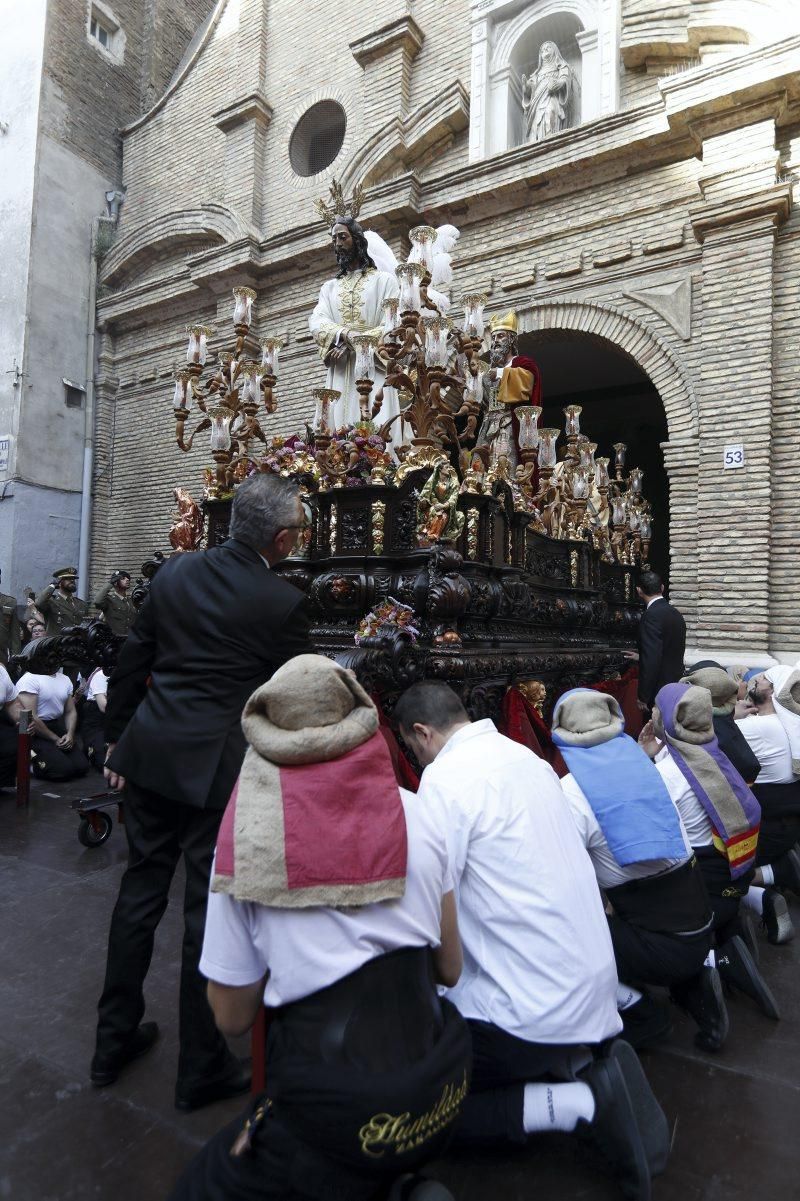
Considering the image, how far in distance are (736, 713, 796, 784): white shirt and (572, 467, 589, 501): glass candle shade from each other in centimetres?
408

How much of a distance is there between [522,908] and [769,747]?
2.72 metres

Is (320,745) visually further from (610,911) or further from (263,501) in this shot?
(610,911)

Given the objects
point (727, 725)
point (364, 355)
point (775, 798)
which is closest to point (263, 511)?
point (727, 725)

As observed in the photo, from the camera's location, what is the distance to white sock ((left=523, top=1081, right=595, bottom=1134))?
6.65ft

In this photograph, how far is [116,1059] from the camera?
244cm

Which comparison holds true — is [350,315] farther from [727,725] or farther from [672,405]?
[727,725]

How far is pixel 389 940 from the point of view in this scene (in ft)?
5.00

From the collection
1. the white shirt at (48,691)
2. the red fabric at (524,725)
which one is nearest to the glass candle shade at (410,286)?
the red fabric at (524,725)

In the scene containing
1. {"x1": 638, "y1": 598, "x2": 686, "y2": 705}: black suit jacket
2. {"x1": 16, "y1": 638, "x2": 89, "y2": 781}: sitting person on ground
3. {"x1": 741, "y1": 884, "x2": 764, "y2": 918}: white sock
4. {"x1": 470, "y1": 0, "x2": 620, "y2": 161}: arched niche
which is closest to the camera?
{"x1": 741, "y1": 884, "x2": 764, "y2": 918}: white sock

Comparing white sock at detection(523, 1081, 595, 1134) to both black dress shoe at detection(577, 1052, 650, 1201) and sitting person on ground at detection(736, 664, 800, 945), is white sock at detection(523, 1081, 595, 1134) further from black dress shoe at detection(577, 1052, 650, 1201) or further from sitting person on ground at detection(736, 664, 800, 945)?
sitting person on ground at detection(736, 664, 800, 945)

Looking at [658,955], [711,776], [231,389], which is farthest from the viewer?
[231,389]

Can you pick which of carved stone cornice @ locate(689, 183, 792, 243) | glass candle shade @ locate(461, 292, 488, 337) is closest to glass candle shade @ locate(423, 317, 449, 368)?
glass candle shade @ locate(461, 292, 488, 337)

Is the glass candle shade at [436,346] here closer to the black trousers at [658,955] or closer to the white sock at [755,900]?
the white sock at [755,900]

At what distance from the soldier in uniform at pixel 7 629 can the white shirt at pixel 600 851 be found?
27.9 feet
